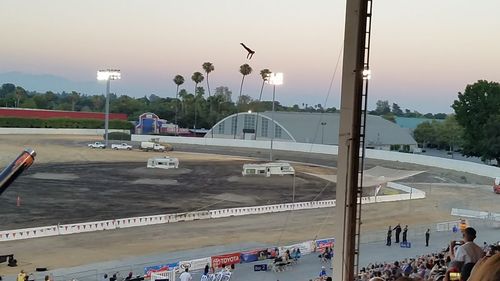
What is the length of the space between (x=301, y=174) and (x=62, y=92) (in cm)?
1541

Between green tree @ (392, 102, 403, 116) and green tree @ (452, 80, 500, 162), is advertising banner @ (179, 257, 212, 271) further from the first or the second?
green tree @ (392, 102, 403, 116)

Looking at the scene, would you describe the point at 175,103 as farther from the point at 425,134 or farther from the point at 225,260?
the point at 225,260

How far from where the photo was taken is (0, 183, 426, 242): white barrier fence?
1251 cm

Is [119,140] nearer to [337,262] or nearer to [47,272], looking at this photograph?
[47,272]

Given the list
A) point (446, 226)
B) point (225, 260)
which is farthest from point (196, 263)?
point (446, 226)

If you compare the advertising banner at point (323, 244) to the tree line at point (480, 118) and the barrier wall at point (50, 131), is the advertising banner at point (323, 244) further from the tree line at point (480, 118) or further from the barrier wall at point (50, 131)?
the barrier wall at point (50, 131)

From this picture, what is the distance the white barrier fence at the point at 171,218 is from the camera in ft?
41.0

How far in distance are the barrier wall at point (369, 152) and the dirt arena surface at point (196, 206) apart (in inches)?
14.4

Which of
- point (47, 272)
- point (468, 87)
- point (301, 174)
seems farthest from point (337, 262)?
point (468, 87)

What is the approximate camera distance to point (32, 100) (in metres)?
31.4

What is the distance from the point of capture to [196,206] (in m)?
17.4

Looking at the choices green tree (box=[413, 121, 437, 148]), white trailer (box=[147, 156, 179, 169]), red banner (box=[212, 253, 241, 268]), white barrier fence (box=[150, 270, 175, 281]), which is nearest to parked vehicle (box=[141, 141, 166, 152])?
white trailer (box=[147, 156, 179, 169])

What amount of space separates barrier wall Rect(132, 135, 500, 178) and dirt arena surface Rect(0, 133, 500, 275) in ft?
1.20

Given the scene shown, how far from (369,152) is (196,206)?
455 inches
